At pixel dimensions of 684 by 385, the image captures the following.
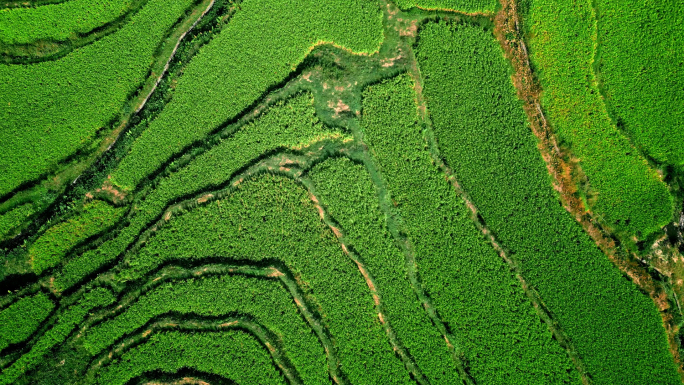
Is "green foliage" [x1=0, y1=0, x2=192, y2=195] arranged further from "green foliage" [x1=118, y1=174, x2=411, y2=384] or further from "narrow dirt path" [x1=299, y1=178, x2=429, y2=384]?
"narrow dirt path" [x1=299, y1=178, x2=429, y2=384]

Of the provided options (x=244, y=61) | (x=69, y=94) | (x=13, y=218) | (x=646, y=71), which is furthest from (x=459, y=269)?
(x=13, y=218)

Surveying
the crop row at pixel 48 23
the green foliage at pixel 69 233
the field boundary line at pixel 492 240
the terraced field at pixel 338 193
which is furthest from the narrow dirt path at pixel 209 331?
the crop row at pixel 48 23

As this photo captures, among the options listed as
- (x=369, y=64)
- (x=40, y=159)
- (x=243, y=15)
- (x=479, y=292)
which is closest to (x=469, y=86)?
(x=369, y=64)

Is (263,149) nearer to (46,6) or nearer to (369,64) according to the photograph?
(369,64)

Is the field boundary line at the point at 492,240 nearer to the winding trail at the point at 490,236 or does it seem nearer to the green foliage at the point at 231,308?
the winding trail at the point at 490,236

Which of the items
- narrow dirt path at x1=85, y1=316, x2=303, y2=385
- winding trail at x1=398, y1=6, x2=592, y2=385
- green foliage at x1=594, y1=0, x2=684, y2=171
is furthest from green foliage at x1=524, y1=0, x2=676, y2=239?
narrow dirt path at x1=85, y1=316, x2=303, y2=385

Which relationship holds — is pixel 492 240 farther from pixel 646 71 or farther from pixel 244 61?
pixel 244 61
